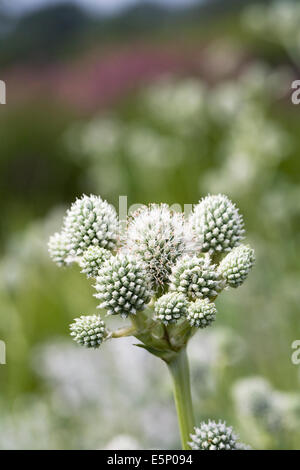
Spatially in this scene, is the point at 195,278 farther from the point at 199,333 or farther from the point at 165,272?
the point at 199,333

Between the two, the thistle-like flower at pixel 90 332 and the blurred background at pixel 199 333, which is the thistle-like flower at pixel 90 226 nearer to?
the thistle-like flower at pixel 90 332

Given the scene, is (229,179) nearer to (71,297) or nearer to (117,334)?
(71,297)

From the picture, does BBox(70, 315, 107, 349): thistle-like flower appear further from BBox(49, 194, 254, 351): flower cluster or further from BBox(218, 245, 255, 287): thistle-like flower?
BBox(218, 245, 255, 287): thistle-like flower

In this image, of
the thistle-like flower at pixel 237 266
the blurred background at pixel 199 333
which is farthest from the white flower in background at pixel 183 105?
the thistle-like flower at pixel 237 266

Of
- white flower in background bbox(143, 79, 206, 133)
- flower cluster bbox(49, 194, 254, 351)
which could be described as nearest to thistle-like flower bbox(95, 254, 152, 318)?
flower cluster bbox(49, 194, 254, 351)
